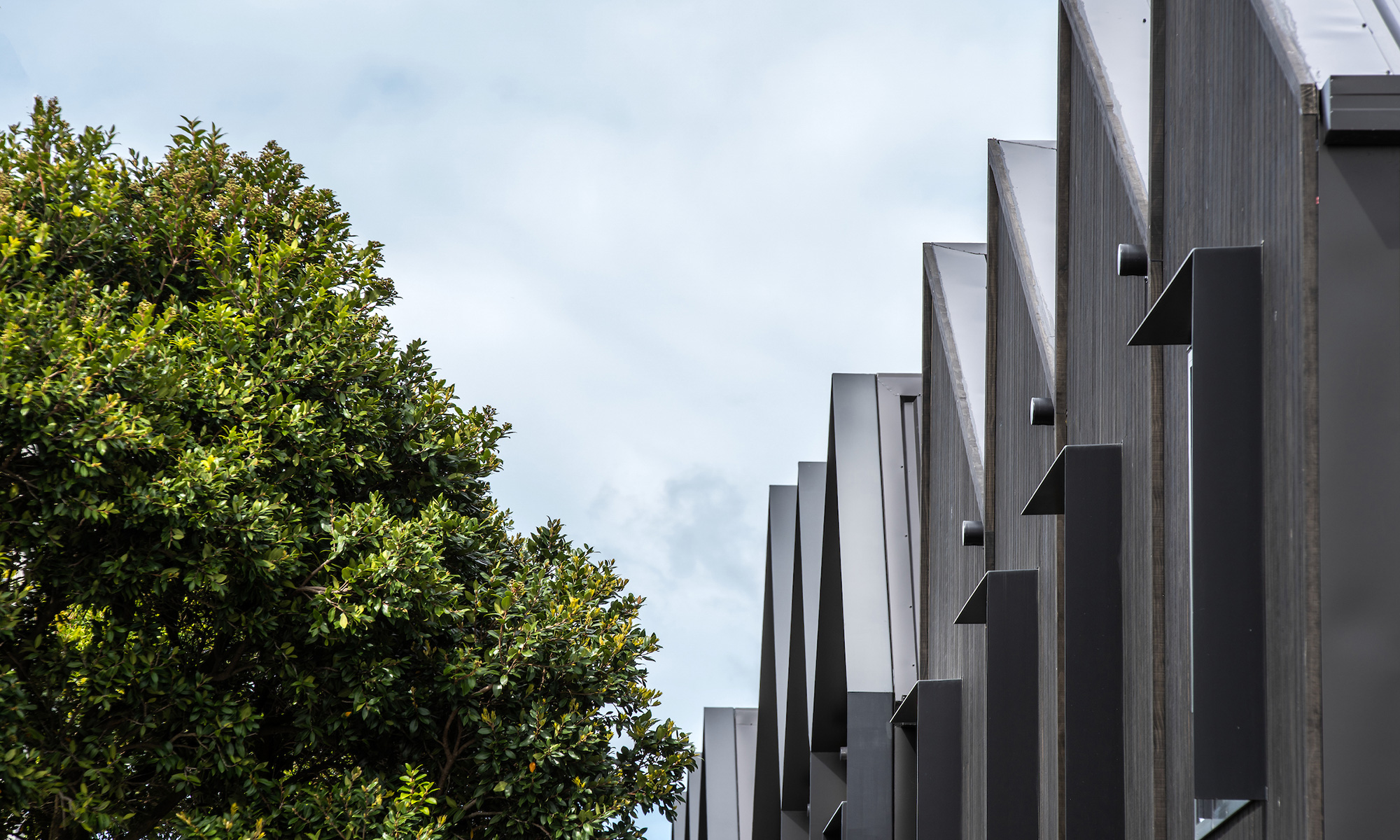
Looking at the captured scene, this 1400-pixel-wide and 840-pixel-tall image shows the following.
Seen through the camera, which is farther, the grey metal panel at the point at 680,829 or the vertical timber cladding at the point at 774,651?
Answer: the grey metal panel at the point at 680,829

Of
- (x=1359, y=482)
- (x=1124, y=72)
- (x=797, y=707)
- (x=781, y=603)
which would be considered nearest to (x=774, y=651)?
(x=781, y=603)

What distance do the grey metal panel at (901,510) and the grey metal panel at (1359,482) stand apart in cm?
1187

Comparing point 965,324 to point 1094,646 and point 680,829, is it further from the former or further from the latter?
point 680,829

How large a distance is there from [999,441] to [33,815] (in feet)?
28.7

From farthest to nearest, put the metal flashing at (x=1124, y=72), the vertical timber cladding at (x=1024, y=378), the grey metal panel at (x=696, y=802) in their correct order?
the grey metal panel at (x=696, y=802) → the vertical timber cladding at (x=1024, y=378) → the metal flashing at (x=1124, y=72)

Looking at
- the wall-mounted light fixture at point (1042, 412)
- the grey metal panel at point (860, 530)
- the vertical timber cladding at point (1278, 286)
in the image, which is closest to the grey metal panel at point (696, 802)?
the grey metal panel at point (860, 530)

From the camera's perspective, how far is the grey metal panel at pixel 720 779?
33.9 m

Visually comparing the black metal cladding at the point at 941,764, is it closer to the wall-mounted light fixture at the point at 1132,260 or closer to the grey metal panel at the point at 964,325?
the grey metal panel at the point at 964,325

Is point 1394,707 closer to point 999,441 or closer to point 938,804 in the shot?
point 999,441

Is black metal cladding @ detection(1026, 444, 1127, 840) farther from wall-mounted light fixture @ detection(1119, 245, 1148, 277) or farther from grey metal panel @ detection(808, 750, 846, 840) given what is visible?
grey metal panel @ detection(808, 750, 846, 840)

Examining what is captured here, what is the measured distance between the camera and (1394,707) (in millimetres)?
5402

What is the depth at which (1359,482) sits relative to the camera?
18.4ft

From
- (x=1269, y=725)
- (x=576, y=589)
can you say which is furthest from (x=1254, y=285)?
(x=576, y=589)

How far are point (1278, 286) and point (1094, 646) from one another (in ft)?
11.8
